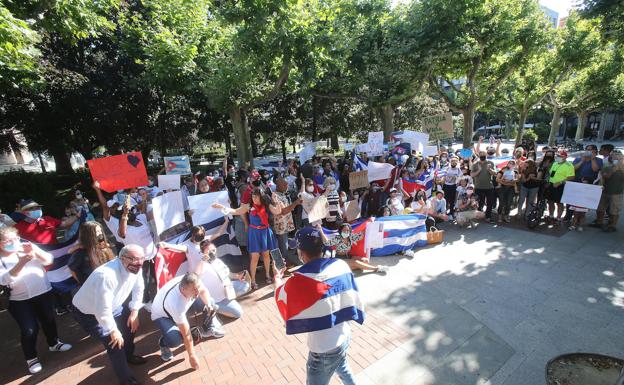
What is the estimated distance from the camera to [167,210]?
17.6 feet

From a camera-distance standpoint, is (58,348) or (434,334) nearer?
(434,334)

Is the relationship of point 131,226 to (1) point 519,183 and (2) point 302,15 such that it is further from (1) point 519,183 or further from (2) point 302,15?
(1) point 519,183

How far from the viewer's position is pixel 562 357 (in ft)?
11.0

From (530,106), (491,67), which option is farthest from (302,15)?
(530,106)

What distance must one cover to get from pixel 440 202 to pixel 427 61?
679cm

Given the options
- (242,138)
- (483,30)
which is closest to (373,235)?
(242,138)

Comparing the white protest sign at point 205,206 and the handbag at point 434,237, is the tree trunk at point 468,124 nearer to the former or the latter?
the handbag at point 434,237

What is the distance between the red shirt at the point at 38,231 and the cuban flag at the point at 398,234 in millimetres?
5785

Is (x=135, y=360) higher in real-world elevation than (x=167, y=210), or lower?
lower

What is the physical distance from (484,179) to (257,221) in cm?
633

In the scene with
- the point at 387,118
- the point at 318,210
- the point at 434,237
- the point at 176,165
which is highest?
the point at 387,118

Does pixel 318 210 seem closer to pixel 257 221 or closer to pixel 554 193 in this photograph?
pixel 257 221

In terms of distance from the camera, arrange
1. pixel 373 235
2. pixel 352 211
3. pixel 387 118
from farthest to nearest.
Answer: pixel 387 118 → pixel 352 211 → pixel 373 235

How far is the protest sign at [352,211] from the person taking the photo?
7.32m
